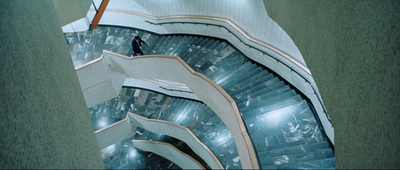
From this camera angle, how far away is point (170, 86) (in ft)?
40.7

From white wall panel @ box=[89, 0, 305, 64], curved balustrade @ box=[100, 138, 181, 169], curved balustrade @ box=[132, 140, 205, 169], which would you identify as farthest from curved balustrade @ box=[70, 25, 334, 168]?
curved balustrade @ box=[100, 138, 181, 169]

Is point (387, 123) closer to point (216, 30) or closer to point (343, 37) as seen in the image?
point (343, 37)

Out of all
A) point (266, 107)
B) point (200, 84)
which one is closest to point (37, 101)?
point (266, 107)

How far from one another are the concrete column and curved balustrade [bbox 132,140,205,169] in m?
7.76

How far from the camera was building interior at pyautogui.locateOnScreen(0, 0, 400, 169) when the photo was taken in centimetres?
215

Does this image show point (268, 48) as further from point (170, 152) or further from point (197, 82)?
point (170, 152)

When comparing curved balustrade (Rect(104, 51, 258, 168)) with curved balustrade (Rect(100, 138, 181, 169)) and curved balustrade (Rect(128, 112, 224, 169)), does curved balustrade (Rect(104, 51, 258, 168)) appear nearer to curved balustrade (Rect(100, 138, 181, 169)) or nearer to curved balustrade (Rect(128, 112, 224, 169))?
curved balustrade (Rect(128, 112, 224, 169))

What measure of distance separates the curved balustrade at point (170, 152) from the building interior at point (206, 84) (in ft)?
0.22

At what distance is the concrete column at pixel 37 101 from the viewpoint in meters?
1.90

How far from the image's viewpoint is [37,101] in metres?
2.42

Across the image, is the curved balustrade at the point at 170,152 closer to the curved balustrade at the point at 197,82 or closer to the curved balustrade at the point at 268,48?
the curved balustrade at the point at 197,82

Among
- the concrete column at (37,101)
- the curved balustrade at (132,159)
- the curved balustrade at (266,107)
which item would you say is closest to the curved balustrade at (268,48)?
the curved balustrade at (266,107)

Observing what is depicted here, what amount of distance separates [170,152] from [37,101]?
10202 mm

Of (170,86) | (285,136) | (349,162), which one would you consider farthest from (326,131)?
(170,86)
